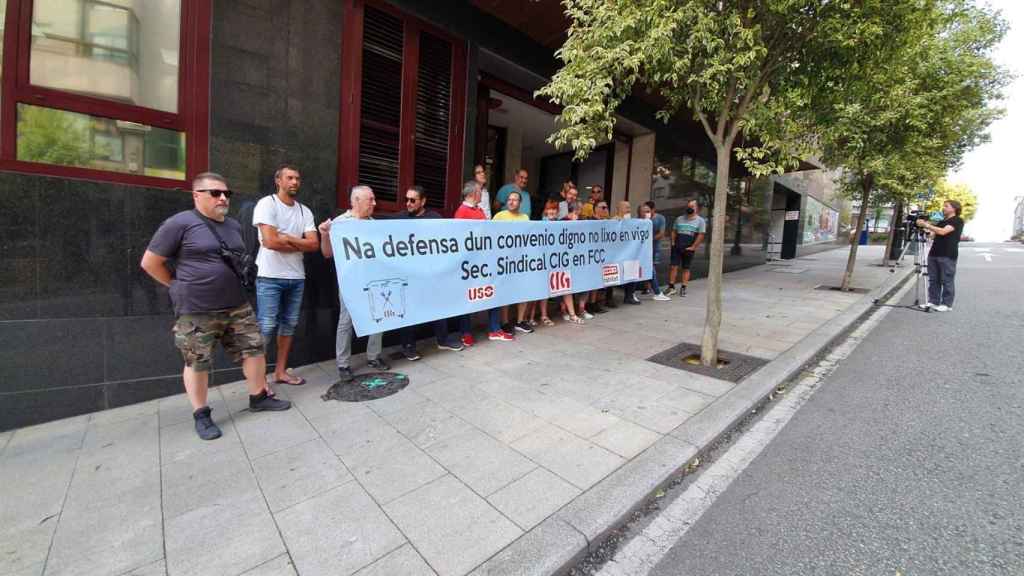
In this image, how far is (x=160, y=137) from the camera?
368cm

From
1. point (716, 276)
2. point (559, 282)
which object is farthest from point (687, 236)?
point (716, 276)

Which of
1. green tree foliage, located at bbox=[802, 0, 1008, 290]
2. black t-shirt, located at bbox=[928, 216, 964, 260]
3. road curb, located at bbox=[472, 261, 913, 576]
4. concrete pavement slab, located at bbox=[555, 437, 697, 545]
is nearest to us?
road curb, located at bbox=[472, 261, 913, 576]

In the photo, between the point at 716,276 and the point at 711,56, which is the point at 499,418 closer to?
the point at 716,276

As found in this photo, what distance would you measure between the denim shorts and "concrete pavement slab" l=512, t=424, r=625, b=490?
248 centimetres

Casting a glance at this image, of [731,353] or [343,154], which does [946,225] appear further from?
[343,154]

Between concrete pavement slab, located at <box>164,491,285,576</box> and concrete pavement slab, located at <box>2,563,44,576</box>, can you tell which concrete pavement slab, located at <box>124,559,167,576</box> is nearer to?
concrete pavement slab, located at <box>164,491,285,576</box>

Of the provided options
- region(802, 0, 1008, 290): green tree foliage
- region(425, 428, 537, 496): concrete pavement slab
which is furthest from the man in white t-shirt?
region(802, 0, 1008, 290): green tree foliage

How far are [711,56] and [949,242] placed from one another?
7.34 m

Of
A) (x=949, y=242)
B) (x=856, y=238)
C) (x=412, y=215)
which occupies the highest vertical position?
(x=856, y=238)

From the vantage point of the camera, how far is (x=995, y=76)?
1020cm

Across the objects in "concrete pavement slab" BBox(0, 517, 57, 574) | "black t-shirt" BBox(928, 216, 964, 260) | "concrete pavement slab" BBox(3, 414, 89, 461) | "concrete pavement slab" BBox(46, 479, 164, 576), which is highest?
"black t-shirt" BBox(928, 216, 964, 260)

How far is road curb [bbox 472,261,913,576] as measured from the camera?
6.24 ft

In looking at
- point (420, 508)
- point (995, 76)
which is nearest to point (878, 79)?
point (420, 508)

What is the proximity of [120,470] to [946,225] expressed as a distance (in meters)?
11.9
